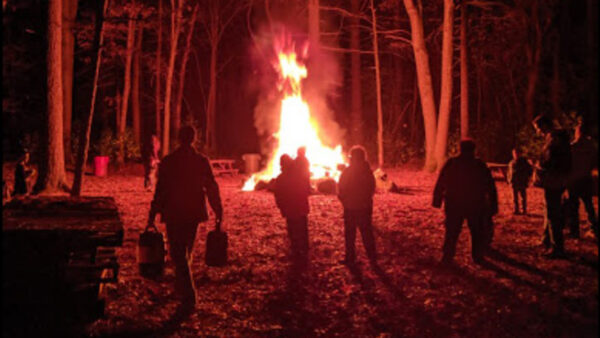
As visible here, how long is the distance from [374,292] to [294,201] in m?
2.35

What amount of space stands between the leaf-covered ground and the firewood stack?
1.20ft

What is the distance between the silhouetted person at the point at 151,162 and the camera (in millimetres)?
16703

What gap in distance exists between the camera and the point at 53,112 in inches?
565

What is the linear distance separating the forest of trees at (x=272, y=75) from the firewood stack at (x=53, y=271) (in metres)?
9.48

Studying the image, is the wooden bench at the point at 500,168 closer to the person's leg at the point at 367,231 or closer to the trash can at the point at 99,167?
the person's leg at the point at 367,231

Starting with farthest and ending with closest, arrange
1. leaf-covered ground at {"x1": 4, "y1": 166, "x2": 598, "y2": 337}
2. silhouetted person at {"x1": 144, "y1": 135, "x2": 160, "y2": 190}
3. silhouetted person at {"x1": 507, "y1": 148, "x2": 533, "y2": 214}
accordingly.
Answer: silhouetted person at {"x1": 144, "y1": 135, "x2": 160, "y2": 190}
silhouetted person at {"x1": 507, "y1": 148, "x2": 533, "y2": 214}
leaf-covered ground at {"x1": 4, "y1": 166, "x2": 598, "y2": 337}

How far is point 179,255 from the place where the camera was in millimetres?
6398

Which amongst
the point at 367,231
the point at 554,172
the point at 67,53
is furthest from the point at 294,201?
the point at 67,53

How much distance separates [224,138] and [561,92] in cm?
2146

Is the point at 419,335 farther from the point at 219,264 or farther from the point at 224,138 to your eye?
the point at 224,138

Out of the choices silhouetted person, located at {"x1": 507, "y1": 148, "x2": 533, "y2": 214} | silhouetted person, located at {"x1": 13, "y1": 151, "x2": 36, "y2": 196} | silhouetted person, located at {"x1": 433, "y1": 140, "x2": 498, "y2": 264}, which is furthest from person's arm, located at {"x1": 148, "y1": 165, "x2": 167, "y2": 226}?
silhouetted person, located at {"x1": 507, "y1": 148, "x2": 533, "y2": 214}

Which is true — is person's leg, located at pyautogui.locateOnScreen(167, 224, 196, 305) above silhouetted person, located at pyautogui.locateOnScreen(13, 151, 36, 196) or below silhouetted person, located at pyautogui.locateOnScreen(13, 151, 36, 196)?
below

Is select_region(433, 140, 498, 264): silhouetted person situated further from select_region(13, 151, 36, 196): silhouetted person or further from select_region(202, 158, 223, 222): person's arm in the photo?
select_region(13, 151, 36, 196): silhouetted person

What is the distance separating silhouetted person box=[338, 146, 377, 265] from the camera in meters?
8.49
